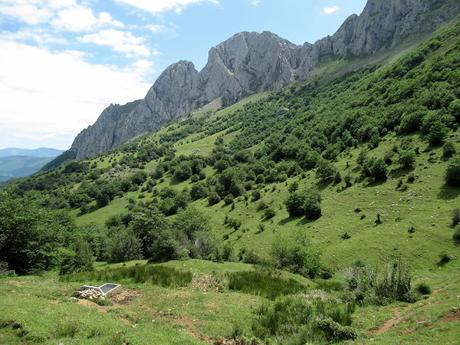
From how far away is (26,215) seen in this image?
142 feet

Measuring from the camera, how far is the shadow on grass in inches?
2132

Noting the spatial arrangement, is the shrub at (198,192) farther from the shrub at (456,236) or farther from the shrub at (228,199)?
the shrub at (456,236)

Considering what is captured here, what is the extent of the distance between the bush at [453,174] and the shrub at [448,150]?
8.40 m

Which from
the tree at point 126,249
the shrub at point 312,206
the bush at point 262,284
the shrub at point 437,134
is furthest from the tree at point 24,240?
the shrub at point 437,134

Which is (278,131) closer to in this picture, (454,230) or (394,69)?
(394,69)

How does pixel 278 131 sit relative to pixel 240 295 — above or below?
above

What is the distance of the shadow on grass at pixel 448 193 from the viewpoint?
5414 cm

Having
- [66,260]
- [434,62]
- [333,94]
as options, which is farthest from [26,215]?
[333,94]

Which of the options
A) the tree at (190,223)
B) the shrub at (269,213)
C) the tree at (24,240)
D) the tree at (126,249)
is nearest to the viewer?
the tree at (24,240)

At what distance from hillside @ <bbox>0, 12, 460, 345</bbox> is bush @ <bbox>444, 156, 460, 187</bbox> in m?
0.16

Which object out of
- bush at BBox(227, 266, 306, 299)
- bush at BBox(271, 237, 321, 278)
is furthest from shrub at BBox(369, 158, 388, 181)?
bush at BBox(227, 266, 306, 299)

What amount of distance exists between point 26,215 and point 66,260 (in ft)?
29.4

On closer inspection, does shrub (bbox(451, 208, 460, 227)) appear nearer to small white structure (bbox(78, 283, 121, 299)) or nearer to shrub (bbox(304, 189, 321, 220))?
shrub (bbox(304, 189, 321, 220))

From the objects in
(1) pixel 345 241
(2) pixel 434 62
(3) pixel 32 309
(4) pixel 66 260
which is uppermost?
(2) pixel 434 62
